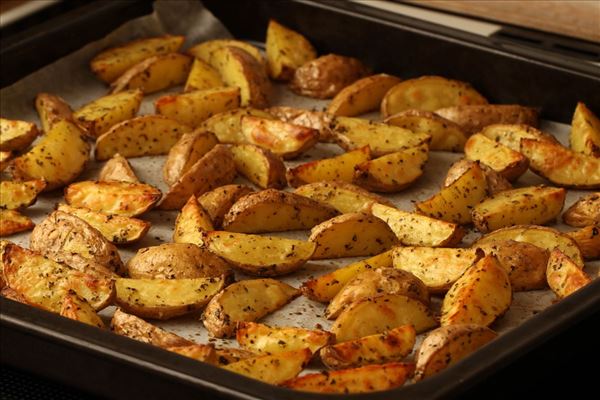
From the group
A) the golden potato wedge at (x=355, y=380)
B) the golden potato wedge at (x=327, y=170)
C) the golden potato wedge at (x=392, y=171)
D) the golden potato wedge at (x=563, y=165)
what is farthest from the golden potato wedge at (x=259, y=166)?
the golden potato wedge at (x=355, y=380)

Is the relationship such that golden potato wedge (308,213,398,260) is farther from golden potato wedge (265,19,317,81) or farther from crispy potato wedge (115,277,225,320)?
golden potato wedge (265,19,317,81)

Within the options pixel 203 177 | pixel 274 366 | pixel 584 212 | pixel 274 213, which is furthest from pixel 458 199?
pixel 274 366

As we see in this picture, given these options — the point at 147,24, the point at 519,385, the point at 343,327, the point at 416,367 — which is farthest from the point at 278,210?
the point at 147,24

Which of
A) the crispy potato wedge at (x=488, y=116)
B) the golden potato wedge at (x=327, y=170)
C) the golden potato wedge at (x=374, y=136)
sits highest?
the crispy potato wedge at (x=488, y=116)

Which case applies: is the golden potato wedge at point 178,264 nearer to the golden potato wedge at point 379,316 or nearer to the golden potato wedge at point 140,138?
the golden potato wedge at point 379,316

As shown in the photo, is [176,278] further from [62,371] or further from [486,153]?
[486,153]

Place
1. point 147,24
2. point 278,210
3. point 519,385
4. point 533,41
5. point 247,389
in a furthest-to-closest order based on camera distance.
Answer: point 147,24
point 533,41
point 278,210
point 519,385
point 247,389

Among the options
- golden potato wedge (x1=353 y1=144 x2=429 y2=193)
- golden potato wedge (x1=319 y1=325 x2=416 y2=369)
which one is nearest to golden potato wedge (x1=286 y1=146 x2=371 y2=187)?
golden potato wedge (x1=353 y1=144 x2=429 y2=193)
